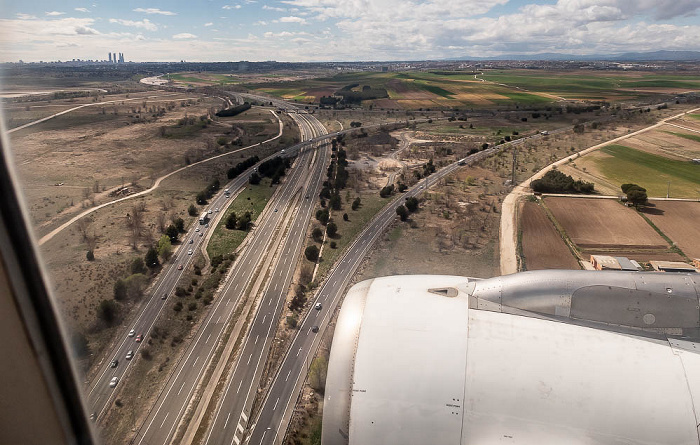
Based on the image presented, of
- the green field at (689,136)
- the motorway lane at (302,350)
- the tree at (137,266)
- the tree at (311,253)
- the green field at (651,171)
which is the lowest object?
the motorway lane at (302,350)

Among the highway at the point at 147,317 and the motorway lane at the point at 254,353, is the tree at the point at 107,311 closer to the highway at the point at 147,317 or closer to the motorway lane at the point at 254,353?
the highway at the point at 147,317

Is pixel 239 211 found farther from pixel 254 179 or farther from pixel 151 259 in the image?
pixel 151 259

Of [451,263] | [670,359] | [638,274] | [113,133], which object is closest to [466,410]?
[670,359]

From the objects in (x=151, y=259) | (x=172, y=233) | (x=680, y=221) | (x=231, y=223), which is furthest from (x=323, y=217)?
(x=680, y=221)

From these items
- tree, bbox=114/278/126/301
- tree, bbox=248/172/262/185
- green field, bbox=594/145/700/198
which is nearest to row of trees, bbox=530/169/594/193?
green field, bbox=594/145/700/198

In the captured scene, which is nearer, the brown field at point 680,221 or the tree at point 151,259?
the tree at point 151,259

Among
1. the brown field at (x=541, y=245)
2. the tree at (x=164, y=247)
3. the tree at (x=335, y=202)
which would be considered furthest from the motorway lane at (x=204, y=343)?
the brown field at (x=541, y=245)
